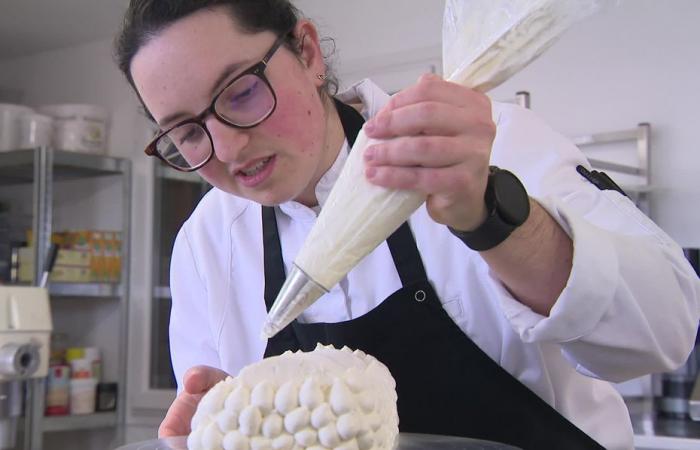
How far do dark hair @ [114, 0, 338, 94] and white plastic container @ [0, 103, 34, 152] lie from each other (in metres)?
2.89

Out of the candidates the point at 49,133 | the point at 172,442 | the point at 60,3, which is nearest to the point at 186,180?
the point at 49,133

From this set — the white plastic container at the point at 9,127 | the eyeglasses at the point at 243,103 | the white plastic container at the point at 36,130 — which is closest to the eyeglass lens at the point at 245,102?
the eyeglasses at the point at 243,103

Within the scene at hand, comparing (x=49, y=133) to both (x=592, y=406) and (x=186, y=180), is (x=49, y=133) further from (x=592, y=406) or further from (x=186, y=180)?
(x=592, y=406)

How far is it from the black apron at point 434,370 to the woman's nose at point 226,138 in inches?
10.9

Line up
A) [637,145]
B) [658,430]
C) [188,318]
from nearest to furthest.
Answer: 1. [188,318]
2. [658,430]
3. [637,145]

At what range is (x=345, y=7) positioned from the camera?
3.31 m

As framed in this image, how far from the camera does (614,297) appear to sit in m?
0.76

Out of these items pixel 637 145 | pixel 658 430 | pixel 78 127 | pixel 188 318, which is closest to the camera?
pixel 188 318

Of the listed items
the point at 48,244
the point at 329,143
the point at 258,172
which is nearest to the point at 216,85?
the point at 258,172

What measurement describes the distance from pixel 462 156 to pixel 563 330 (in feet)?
0.74

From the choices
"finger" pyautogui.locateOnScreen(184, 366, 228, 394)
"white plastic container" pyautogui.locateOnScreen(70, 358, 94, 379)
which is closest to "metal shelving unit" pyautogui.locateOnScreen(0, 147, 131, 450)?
"white plastic container" pyautogui.locateOnScreen(70, 358, 94, 379)

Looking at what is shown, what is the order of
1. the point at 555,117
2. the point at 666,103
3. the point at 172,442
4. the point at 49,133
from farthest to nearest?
the point at 49,133 → the point at 555,117 → the point at 666,103 → the point at 172,442

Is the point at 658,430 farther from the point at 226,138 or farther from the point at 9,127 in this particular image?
the point at 9,127

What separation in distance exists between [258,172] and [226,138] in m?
0.06
